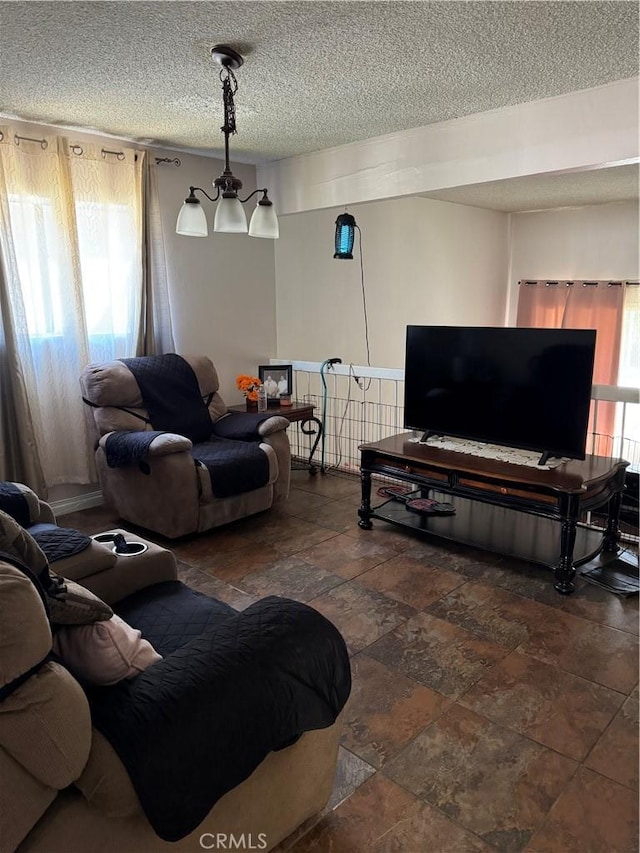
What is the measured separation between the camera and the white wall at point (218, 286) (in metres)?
4.39

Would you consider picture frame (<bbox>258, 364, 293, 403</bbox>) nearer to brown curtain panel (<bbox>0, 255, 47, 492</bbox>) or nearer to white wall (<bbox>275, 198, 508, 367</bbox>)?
white wall (<bbox>275, 198, 508, 367</bbox>)

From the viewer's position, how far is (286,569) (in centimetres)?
318

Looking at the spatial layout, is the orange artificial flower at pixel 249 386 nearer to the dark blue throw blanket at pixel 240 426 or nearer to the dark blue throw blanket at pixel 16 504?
the dark blue throw blanket at pixel 240 426

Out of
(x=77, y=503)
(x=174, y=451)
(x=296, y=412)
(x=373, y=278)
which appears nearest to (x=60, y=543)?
(x=174, y=451)

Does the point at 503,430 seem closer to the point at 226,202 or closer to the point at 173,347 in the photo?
the point at 226,202

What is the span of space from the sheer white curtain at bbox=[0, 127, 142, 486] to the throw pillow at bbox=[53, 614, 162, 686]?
277cm

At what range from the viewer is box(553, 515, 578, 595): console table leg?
2.86m

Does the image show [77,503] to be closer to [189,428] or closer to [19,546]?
[189,428]

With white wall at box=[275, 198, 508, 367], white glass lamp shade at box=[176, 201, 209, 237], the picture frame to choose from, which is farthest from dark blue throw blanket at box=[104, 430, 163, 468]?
→ white wall at box=[275, 198, 508, 367]

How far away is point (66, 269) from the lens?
3.79m

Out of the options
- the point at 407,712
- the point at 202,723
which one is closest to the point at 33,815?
the point at 202,723

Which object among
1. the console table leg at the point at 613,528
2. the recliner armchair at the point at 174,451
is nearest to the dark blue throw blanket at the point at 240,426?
the recliner armchair at the point at 174,451

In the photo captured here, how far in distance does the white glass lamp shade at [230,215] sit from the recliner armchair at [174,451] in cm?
120

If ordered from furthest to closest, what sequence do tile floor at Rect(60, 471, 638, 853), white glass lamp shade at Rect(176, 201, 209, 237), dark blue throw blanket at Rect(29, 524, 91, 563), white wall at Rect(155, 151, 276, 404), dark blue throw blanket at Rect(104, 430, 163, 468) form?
white wall at Rect(155, 151, 276, 404) → dark blue throw blanket at Rect(104, 430, 163, 468) → white glass lamp shade at Rect(176, 201, 209, 237) → dark blue throw blanket at Rect(29, 524, 91, 563) → tile floor at Rect(60, 471, 638, 853)
